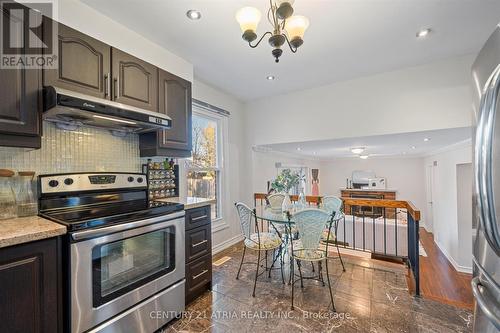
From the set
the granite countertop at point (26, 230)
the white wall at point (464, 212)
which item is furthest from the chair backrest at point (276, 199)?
the white wall at point (464, 212)

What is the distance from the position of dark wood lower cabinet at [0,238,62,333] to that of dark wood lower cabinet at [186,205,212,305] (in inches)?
39.5

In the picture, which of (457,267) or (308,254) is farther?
(457,267)

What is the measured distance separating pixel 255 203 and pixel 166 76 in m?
2.66

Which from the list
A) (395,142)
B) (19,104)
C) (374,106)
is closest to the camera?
(19,104)

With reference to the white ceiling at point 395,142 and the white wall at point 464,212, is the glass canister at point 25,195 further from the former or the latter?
the white wall at point 464,212

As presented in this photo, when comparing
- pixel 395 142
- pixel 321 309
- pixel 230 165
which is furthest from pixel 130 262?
pixel 395 142

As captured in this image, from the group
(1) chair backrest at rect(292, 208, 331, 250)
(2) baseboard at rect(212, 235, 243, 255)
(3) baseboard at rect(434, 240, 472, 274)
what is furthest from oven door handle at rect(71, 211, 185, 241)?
(3) baseboard at rect(434, 240, 472, 274)

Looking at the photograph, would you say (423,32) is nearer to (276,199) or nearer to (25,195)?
(276,199)

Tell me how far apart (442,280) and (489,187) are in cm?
448

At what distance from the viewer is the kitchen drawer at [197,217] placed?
213cm

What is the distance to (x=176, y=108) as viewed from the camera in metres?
2.37

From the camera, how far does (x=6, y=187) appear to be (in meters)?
1.52

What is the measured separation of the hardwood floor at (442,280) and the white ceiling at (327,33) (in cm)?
294

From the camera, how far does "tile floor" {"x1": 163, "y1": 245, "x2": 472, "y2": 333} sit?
1801mm
